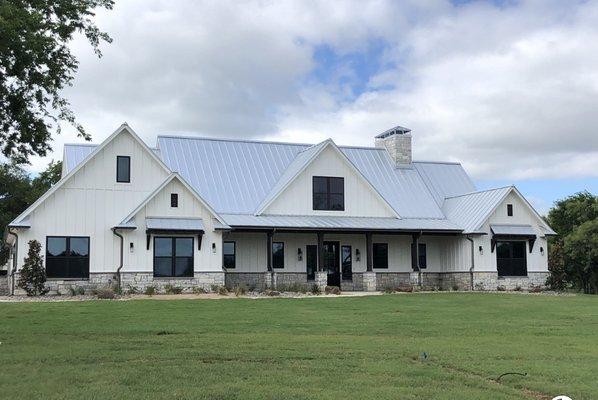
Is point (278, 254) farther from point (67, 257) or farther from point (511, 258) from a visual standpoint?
point (511, 258)

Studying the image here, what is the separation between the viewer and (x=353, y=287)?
33.7 m

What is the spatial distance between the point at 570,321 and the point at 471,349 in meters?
6.71

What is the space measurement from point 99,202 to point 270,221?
732 cm

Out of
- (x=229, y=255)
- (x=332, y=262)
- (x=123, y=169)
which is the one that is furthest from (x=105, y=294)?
(x=332, y=262)

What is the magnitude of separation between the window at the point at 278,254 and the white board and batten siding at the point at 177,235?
352 cm

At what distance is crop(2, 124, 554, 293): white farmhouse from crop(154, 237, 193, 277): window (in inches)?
1.6

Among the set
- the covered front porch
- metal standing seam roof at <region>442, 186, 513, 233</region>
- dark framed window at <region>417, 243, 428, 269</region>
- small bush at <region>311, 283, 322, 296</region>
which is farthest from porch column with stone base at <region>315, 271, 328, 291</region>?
metal standing seam roof at <region>442, 186, 513, 233</region>

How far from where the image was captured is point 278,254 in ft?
108

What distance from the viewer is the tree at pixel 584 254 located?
32.5 m

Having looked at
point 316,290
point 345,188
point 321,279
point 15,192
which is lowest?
point 316,290

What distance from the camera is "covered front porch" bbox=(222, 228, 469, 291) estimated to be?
3200 centimetres

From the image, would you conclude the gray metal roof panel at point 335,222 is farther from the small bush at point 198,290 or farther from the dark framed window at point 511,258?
the small bush at point 198,290

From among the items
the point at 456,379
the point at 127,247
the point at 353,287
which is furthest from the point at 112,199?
the point at 456,379

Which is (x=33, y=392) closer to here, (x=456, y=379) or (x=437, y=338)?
(x=456, y=379)
